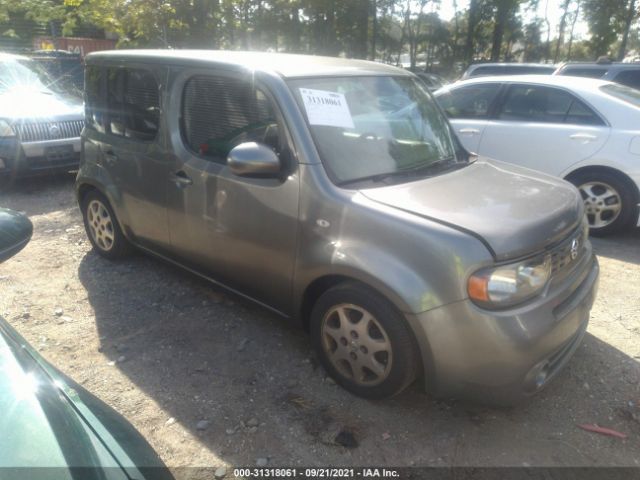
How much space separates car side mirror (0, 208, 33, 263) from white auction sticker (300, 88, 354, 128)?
151cm

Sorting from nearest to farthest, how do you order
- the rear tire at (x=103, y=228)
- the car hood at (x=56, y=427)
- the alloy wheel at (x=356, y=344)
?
the car hood at (x=56, y=427) < the alloy wheel at (x=356, y=344) < the rear tire at (x=103, y=228)

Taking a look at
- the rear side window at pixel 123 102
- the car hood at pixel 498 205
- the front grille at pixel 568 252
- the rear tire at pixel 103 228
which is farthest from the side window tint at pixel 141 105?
the front grille at pixel 568 252

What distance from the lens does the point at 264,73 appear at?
2.96 meters

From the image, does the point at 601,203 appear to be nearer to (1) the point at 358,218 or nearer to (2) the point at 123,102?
(1) the point at 358,218

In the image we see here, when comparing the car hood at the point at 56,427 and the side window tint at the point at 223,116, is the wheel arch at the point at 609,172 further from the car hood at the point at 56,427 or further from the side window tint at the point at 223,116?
the car hood at the point at 56,427

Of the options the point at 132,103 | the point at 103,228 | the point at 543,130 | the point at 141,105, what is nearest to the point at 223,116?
the point at 141,105

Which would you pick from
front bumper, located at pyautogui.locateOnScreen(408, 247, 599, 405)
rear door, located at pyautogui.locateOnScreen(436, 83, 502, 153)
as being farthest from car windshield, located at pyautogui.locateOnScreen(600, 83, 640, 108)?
front bumper, located at pyautogui.locateOnScreen(408, 247, 599, 405)

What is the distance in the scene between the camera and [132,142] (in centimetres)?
Answer: 385

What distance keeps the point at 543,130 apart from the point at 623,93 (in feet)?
3.34

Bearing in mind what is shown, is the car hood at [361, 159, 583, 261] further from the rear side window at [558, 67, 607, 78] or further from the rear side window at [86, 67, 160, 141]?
the rear side window at [558, 67, 607, 78]

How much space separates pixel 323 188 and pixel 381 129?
2.23 feet

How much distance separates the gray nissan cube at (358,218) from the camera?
2336 millimetres

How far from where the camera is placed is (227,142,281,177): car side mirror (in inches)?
108

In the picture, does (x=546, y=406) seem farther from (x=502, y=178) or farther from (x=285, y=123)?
(x=285, y=123)
